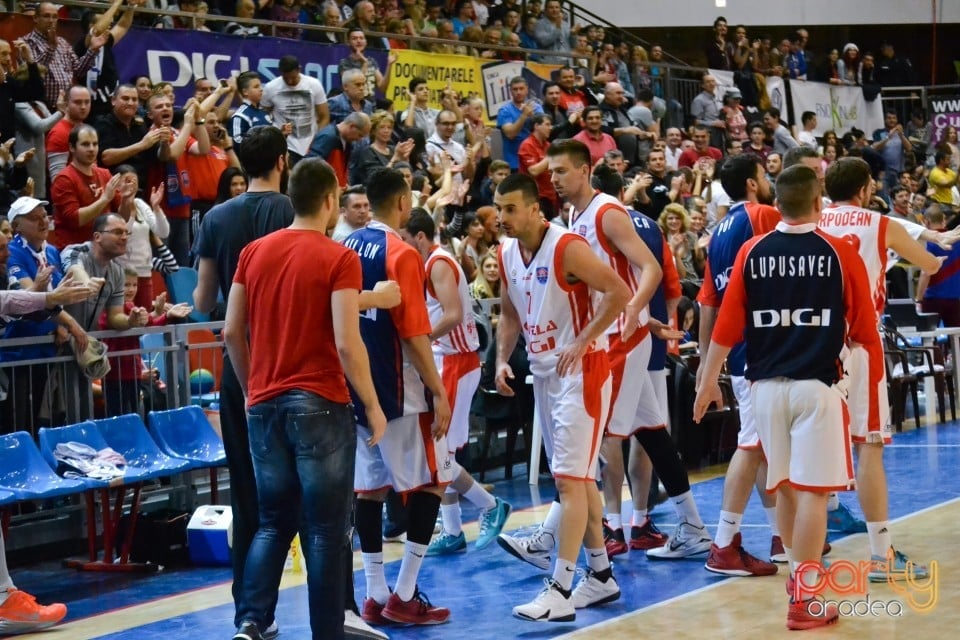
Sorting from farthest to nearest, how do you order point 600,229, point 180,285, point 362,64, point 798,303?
point 362,64 → point 180,285 → point 600,229 → point 798,303

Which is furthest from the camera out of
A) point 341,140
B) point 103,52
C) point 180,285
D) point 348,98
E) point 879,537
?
point 348,98

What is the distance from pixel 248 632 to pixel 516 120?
458 inches

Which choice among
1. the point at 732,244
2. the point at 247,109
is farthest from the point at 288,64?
the point at 732,244

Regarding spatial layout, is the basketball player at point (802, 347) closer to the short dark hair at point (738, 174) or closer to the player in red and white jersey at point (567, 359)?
the player in red and white jersey at point (567, 359)

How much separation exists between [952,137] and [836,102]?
2.41 m

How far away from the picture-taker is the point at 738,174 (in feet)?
24.6

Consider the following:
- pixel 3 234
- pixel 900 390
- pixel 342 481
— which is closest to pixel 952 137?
pixel 900 390

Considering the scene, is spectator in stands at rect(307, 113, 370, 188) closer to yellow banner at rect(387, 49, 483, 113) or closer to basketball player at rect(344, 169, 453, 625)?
yellow banner at rect(387, 49, 483, 113)

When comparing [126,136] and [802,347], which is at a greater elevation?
[126,136]

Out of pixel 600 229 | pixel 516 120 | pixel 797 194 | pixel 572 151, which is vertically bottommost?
pixel 600 229

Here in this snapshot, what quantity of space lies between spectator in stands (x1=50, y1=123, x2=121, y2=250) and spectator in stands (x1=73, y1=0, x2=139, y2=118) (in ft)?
4.93

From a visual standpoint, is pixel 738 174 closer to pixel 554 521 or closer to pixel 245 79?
pixel 554 521

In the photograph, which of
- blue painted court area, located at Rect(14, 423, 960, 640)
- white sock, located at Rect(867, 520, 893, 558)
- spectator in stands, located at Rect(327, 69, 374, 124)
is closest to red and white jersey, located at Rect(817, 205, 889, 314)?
white sock, located at Rect(867, 520, 893, 558)

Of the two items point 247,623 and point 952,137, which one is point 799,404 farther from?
point 952,137
